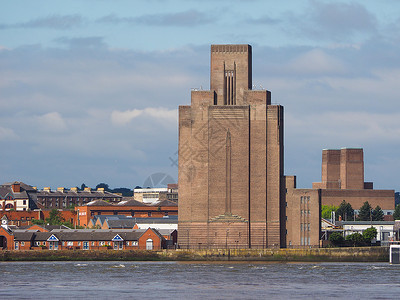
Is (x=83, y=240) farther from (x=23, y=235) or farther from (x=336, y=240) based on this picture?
(x=336, y=240)

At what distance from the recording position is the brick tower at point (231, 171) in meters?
178

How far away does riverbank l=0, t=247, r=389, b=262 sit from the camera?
168 m

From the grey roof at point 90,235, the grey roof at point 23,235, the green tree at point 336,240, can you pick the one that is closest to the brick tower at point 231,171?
the green tree at point 336,240

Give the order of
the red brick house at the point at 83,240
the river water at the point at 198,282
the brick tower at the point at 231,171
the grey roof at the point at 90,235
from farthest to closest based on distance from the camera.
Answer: the grey roof at the point at 90,235
the red brick house at the point at 83,240
the brick tower at the point at 231,171
the river water at the point at 198,282

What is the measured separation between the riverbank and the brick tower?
4770mm

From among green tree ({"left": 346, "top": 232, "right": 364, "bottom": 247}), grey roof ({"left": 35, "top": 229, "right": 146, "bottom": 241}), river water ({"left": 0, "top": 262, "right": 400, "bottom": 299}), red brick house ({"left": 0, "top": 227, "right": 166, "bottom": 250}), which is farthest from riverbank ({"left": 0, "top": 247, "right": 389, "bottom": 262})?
river water ({"left": 0, "top": 262, "right": 400, "bottom": 299})

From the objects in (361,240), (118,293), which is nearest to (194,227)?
(361,240)

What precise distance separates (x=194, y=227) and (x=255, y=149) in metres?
18.6

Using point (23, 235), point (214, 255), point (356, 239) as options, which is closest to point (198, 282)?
point (214, 255)

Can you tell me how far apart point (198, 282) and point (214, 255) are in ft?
200

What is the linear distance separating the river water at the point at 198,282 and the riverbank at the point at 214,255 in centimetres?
1997

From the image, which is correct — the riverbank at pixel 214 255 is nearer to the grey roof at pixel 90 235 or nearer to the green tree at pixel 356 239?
the green tree at pixel 356 239

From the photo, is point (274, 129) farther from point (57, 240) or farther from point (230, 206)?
point (57, 240)

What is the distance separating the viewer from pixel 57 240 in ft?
595
